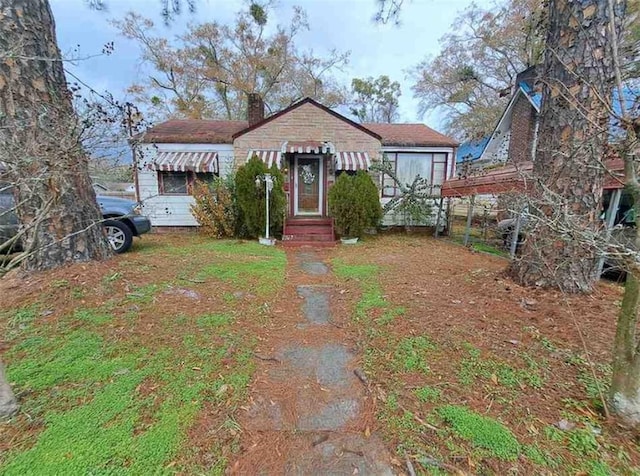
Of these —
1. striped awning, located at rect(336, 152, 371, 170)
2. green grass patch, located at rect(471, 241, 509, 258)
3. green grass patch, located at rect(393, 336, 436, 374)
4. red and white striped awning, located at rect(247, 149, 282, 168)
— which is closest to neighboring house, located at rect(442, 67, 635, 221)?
green grass patch, located at rect(471, 241, 509, 258)

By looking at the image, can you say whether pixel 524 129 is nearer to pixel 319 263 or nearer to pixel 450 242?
pixel 450 242

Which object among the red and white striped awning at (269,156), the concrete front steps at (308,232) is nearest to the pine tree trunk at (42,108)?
the concrete front steps at (308,232)

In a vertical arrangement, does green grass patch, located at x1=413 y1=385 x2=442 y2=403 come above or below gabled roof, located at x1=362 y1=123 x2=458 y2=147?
below

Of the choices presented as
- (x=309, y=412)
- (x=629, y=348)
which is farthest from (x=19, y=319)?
(x=629, y=348)

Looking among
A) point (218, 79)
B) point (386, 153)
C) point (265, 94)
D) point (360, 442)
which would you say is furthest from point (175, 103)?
point (360, 442)

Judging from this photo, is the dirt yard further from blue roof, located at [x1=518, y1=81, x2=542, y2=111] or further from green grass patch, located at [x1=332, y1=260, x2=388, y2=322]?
blue roof, located at [x1=518, y1=81, x2=542, y2=111]

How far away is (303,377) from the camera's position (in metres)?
2.90

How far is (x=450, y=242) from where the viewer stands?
10.4 meters

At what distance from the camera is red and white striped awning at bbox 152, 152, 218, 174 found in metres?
10.7

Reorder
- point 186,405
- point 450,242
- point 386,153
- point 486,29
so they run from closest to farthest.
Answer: point 186,405 → point 450,242 → point 386,153 → point 486,29

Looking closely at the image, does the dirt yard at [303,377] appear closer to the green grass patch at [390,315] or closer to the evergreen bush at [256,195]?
the green grass patch at [390,315]

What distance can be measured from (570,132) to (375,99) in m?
33.6

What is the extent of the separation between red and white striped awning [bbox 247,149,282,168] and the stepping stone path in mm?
7811

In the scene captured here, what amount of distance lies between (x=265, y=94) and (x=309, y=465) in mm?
26309
